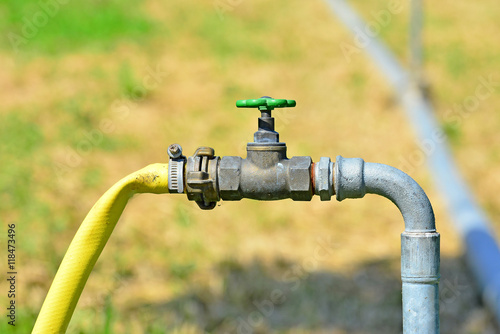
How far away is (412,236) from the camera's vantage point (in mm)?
1801

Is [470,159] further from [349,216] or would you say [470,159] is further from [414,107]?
[349,216]

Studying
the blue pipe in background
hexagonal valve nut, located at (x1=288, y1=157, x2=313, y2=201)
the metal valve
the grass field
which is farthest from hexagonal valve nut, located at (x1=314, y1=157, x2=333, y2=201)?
the blue pipe in background

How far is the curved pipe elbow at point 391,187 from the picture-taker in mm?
1816

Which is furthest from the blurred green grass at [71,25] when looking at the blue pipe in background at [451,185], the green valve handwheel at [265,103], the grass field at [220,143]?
the green valve handwheel at [265,103]

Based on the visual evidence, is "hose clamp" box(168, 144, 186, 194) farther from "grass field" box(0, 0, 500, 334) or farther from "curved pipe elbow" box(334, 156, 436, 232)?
"grass field" box(0, 0, 500, 334)

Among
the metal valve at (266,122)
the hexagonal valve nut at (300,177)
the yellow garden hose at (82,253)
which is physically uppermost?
the metal valve at (266,122)

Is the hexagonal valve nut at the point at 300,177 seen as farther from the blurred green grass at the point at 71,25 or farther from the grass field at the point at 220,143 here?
the blurred green grass at the point at 71,25

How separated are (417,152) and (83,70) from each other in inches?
128

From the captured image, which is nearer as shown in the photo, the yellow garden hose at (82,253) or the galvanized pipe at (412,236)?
the galvanized pipe at (412,236)

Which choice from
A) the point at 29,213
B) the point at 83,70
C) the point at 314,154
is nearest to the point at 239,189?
the point at 29,213

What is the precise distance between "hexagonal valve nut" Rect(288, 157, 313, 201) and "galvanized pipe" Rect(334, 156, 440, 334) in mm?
87

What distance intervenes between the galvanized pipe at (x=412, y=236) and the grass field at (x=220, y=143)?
171 cm

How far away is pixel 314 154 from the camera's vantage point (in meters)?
5.28

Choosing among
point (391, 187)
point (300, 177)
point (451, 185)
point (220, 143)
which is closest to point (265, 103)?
point (300, 177)
